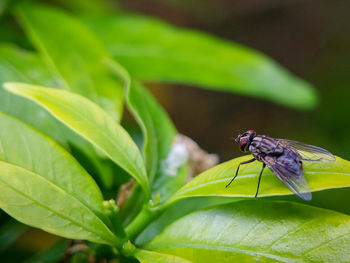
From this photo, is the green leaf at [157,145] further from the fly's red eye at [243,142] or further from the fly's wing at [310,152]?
the fly's wing at [310,152]

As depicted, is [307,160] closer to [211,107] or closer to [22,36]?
[22,36]

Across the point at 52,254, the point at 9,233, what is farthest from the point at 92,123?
the point at 9,233

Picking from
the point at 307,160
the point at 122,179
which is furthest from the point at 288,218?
the point at 122,179

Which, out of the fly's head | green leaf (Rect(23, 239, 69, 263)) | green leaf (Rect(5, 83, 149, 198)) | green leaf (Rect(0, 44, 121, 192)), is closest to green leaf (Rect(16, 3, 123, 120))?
green leaf (Rect(0, 44, 121, 192))

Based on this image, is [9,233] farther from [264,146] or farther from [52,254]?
[264,146]

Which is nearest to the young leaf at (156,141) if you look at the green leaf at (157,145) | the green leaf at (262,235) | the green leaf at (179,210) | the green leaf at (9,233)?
the green leaf at (157,145)
